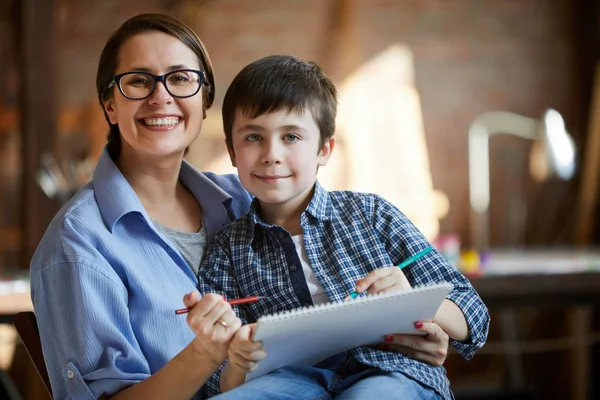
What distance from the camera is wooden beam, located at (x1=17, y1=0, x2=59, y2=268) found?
441 centimetres

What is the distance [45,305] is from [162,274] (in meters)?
0.23

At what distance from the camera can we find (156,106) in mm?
1729

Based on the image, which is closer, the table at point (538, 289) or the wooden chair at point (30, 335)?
the wooden chair at point (30, 335)

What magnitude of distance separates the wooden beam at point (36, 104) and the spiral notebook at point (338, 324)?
10.6 feet

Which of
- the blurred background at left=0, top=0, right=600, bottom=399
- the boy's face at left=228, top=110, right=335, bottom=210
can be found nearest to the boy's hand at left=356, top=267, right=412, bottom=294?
the boy's face at left=228, top=110, right=335, bottom=210

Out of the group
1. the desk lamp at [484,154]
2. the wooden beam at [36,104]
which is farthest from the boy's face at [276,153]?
the desk lamp at [484,154]

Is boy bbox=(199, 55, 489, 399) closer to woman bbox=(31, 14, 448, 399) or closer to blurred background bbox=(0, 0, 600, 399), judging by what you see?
woman bbox=(31, 14, 448, 399)

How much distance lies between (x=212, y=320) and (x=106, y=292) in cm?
30

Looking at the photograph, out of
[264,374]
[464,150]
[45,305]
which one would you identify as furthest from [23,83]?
[264,374]

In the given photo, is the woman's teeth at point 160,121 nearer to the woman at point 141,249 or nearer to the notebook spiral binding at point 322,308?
the woman at point 141,249

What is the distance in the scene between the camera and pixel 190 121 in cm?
178

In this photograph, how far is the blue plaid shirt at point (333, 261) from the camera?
5.27 ft

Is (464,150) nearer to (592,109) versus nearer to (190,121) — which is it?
(592,109)

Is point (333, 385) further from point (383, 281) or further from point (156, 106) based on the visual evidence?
point (156, 106)
